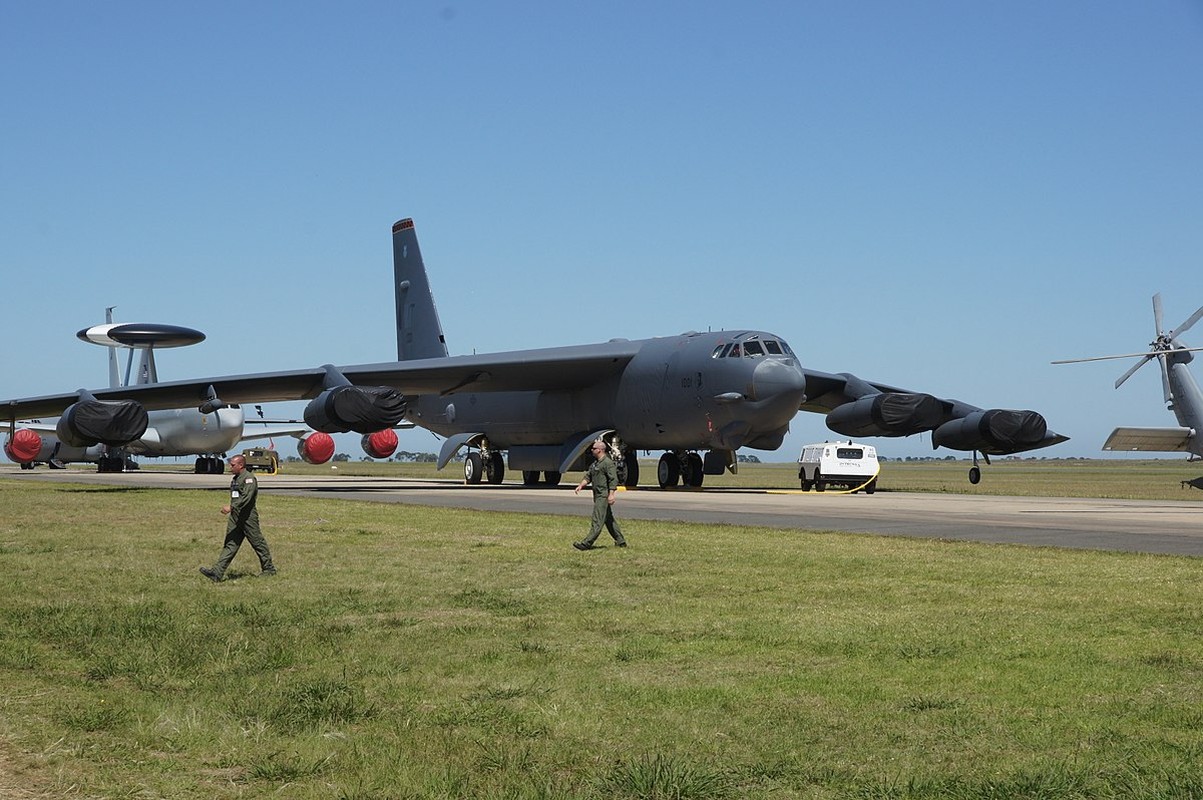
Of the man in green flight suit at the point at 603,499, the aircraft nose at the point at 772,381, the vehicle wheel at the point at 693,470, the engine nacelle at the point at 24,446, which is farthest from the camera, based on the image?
the engine nacelle at the point at 24,446

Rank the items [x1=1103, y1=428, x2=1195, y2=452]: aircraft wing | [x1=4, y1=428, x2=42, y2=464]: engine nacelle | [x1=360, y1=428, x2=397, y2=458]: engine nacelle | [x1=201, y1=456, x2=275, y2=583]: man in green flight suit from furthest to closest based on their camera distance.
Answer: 1. [x1=4, y1=428, x2=42, y2=464]: engine nacelle
2. [x1=360, y1=428, x2=397, y2=458]: engine nacelle
3. [x1=1103, y1=428, x2=1195, y2=452]: aircraft wing
4. [x1=201, y1=456, x2=275, y2=583]: man in green flight suit

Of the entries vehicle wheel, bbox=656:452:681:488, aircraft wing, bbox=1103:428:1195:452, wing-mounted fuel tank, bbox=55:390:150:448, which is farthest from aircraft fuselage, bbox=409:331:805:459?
aircraft wing, bbox=1103:428:1195:452

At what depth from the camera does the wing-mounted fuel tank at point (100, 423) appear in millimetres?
31891

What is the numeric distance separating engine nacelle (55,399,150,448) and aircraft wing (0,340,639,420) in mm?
2166

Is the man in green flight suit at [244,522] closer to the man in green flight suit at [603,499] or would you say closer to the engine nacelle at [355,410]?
the man in green flight suit at [603,499]

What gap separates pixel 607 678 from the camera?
24.3 ft

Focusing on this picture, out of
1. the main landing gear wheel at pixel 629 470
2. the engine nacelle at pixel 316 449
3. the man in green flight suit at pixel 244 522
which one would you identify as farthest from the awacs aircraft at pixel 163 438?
the man in green flight suit at pixel 244 522

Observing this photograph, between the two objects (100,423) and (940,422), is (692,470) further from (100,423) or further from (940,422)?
(100,423)

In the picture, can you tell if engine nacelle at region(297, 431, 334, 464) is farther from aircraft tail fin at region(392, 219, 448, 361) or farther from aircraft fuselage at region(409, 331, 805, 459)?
aircraft fuselage at region(409, 331, 805, 459)

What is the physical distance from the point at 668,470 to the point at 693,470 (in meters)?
0.94

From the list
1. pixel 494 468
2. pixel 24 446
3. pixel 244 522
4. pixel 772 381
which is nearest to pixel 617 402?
pixel 772 381

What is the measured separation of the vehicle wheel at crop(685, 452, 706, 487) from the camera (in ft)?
124

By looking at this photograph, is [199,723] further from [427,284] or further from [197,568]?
[427,284]

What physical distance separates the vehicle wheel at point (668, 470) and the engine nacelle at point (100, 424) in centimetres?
1524
